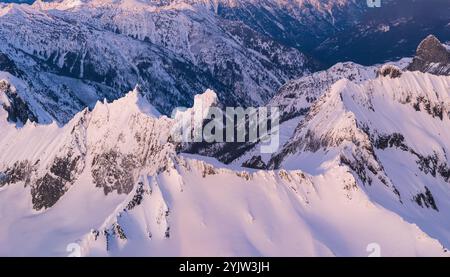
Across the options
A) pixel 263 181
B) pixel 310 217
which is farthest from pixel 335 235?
pixel 263 181

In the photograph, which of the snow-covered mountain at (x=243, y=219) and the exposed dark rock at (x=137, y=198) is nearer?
the snow-covered mountain at (x=243, y=219)

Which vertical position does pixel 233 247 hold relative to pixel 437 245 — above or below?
below

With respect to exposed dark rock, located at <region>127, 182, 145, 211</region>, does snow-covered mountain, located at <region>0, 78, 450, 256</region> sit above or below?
above

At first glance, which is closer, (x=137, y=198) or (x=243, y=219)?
(x=137, y=198)

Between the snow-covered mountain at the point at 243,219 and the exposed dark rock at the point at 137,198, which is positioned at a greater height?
the snow-covered mountain at the point at 243,219

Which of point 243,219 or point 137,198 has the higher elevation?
point 243,219

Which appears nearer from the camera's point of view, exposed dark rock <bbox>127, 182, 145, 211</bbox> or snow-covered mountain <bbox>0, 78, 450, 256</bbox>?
snow-covered mountain <bbox>0, 78, 450, 256</bbox>

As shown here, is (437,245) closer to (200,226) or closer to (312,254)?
(312,254)
